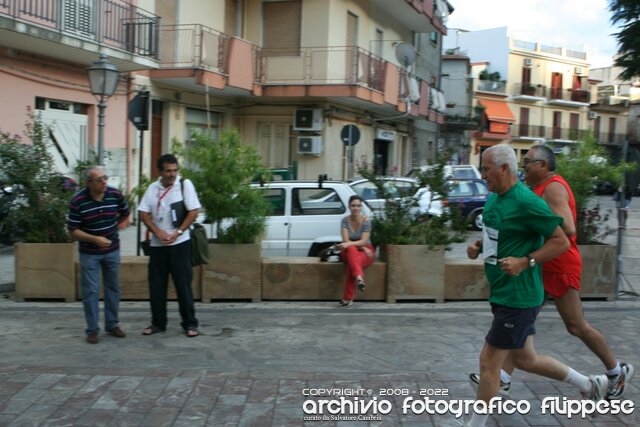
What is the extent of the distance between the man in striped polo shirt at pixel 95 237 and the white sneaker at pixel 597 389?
14.4 ft

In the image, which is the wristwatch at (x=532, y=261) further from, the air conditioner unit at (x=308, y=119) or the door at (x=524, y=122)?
the door at (x=524, y=122)

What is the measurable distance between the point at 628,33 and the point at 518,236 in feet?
33.4

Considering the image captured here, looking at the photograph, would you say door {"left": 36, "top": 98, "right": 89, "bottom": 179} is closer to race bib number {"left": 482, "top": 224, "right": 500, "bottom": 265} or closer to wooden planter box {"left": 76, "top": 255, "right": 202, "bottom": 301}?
wooden planter box {"left": 76, "top": 255, "right": 202, "bottom": 301}

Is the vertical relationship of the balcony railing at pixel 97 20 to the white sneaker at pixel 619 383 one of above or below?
above

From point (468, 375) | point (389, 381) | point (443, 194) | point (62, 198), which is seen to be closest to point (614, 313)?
point (443, 194)

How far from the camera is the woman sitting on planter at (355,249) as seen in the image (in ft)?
26.5

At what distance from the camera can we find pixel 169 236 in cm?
657

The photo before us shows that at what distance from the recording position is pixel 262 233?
8.56 metres

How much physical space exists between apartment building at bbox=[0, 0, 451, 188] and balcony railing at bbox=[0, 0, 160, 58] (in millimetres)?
28

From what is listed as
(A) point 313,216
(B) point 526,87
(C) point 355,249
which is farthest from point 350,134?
(B) point 526,87

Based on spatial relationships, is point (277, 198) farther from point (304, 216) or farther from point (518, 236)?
point (518, 236)

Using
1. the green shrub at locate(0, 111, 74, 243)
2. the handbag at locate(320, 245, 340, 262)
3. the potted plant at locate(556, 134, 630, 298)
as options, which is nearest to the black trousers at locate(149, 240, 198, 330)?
the handbag at locate(320, 245, 340, 262)

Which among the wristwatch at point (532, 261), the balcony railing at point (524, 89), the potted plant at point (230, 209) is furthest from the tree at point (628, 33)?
the balcony railing at point (524, 89)

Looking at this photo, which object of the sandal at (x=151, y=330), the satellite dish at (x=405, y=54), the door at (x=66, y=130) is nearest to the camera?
the sandal at (x=151, y=330)
